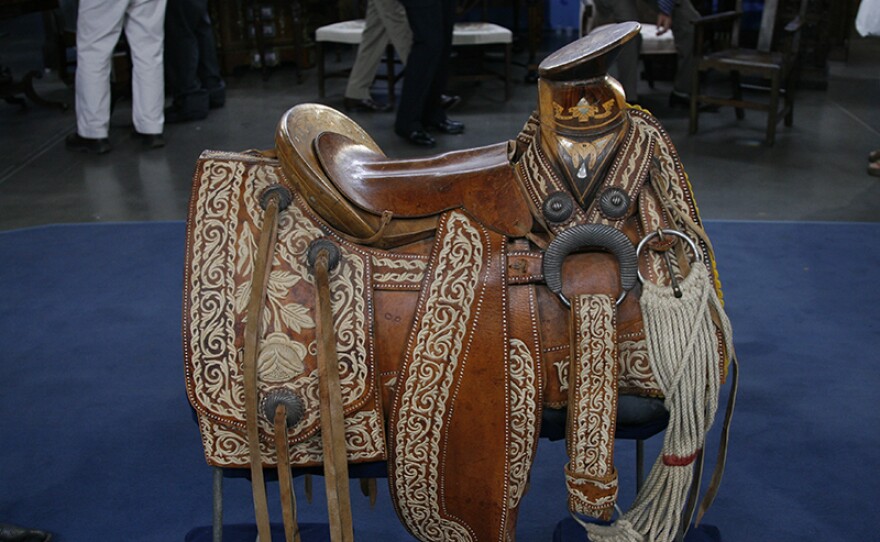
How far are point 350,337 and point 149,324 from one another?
1.80 metres

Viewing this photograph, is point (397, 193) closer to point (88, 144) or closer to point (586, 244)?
point (586, 244)

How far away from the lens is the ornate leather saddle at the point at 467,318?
127 centimetres

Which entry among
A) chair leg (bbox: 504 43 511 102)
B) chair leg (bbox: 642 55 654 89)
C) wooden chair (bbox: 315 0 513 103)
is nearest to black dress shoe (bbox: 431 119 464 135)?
wooden chair (bbox: 315 0 513 103)

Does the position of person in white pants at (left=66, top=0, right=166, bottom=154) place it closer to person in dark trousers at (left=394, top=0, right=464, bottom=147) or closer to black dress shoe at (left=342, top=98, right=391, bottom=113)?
black dress shoe at (left=342, top=98, right=391, bottom=113)

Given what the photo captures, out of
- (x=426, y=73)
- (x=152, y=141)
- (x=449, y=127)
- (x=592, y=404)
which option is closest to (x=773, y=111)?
(x=449, y=127)

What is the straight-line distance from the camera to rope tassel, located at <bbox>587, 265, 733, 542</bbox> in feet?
4.10

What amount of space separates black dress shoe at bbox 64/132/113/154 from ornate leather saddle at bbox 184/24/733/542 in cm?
387

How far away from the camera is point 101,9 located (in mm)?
4629

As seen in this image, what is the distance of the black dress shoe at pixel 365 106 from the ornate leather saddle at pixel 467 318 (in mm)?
4450

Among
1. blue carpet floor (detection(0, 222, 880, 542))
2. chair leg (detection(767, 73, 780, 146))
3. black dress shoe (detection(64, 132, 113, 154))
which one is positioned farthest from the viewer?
black dress shoe (detection(64, 132, 113, 154))

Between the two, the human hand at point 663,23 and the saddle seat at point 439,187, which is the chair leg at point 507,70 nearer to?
the human hand at point 663,23

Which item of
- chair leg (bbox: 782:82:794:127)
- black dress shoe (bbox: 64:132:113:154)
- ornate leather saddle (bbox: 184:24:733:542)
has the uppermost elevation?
ornate leather saddle (bbox: 184:24:733:542)

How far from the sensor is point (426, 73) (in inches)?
184

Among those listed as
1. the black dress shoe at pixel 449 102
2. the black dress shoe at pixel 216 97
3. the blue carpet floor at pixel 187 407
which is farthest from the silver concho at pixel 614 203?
the black dress shoe at pixel 216 97
